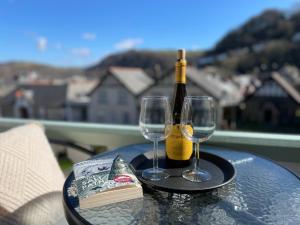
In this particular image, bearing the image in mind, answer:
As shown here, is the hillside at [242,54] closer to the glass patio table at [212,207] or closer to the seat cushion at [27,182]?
the seat cushion at [27,182]

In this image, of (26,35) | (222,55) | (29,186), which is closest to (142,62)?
(222,55)

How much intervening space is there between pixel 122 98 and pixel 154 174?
35.9ft

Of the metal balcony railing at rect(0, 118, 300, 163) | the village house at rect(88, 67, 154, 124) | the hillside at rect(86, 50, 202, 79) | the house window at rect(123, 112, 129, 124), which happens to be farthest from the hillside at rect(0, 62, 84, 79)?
the metal balcony railing at rect(0, 118, 300, 163)

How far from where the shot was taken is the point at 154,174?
77 cm

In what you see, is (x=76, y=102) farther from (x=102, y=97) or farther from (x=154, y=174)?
(x=154, y=174)

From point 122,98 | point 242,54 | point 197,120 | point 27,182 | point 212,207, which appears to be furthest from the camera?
point 242,54

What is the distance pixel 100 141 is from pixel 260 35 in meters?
12.6

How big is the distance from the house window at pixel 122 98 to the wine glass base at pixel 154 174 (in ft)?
35.1

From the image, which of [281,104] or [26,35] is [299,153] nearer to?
[281,104]

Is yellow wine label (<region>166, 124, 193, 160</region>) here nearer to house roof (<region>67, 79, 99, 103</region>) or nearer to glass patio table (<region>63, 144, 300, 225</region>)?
glass patio table (<region>63, 144, 300, 225</region>)

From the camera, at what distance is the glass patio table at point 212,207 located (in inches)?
21.6

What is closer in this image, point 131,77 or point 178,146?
point 178,146

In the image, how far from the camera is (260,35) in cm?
1232

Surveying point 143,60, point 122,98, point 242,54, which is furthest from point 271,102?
point 122,98
